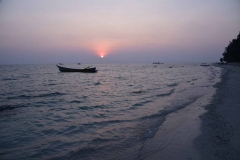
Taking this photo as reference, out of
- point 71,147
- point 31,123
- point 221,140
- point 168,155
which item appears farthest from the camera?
point 31,123

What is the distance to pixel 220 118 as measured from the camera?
855cm

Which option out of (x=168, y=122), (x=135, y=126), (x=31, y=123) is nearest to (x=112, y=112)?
(x=135, y=126)

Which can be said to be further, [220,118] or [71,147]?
[220,118]

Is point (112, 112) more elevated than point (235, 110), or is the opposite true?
point (235, 110)

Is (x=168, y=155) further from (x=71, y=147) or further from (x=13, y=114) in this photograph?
(x=13, y=114)

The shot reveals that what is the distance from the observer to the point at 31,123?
30.2 ft

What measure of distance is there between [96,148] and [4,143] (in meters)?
3.88

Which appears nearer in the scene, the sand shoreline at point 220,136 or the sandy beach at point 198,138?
the sand shoreline at point 220,136

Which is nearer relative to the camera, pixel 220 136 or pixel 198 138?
pixel 220 136

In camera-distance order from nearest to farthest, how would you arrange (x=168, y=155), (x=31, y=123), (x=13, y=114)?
(x=168, y=155), (x=31, y=123), (x=13, y=114)

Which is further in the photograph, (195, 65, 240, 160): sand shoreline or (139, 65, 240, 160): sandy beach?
(139, 65, 240, 160): sandy beach

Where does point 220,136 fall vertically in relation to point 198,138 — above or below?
above

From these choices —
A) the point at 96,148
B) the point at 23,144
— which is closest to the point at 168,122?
the point at 96,148

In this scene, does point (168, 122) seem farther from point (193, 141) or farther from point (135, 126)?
point (193, 141)
